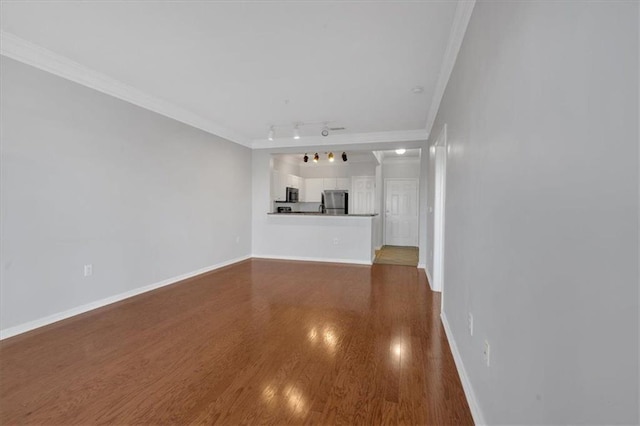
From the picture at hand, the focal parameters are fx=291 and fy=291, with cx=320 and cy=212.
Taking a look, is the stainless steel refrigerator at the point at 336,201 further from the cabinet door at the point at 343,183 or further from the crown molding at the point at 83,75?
the crown molding at the point at 83,75

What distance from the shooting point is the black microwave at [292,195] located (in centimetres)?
762

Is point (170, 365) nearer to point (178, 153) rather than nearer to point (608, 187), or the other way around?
point (608, 187)

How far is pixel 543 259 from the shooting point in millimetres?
912

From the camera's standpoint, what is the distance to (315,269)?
5.37m

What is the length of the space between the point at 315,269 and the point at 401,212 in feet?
13.4

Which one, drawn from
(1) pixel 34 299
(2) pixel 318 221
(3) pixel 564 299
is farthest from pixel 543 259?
(2) pixel 318 221

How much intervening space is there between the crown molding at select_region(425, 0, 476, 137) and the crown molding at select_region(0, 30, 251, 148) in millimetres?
3578

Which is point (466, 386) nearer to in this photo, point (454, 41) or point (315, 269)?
point (454, 41)

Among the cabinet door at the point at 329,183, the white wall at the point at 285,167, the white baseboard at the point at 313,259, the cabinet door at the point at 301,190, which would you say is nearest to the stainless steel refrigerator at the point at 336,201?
the cabinet door at the point at 329,183

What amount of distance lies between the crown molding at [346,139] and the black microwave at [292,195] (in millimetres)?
1649

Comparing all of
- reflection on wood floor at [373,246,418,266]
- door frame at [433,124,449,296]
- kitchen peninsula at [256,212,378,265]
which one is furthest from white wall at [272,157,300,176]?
door frame at [433,124,449,296]

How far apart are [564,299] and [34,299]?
3970mm

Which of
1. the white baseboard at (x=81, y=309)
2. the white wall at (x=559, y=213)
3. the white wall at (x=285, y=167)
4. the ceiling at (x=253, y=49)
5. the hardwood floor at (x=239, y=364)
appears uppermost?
the ceiling at (x=253, y=49)

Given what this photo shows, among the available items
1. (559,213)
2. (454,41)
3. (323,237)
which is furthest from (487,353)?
(323,237)
